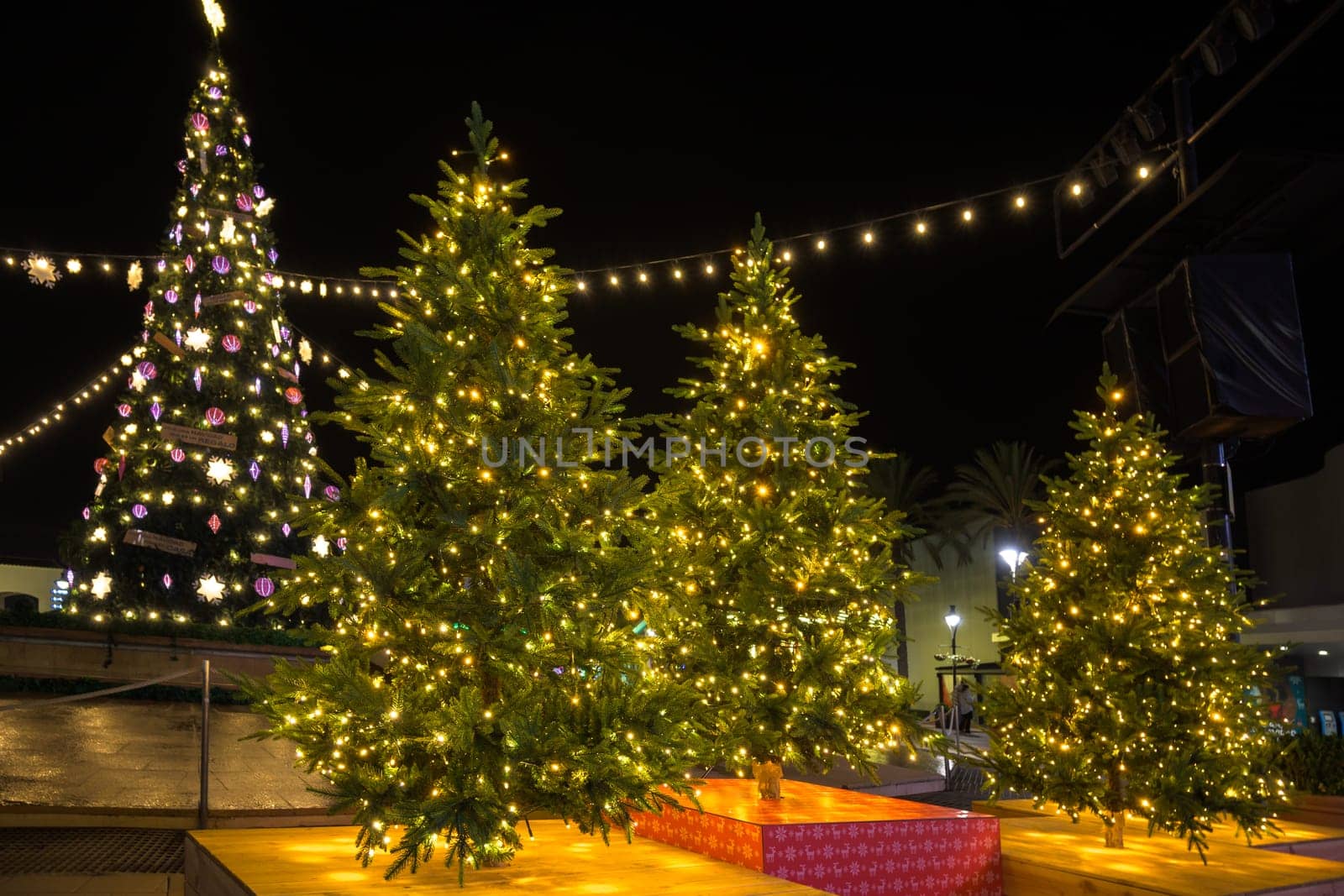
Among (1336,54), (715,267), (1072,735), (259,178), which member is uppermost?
(259,178)

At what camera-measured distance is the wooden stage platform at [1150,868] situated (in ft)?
20.2

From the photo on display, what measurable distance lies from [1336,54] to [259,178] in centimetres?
1854

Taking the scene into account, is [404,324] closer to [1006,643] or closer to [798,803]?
[798,803]

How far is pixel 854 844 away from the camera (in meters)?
6.36

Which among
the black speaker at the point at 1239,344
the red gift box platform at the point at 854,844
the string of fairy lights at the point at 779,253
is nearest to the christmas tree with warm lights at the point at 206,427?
the string of fairy lights at the point at 779,253

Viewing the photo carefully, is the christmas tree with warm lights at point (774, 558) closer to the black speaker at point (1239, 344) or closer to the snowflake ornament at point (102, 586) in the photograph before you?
the black speaker at point (1239, 344)

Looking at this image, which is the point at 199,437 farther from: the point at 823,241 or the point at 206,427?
the point at 823,241

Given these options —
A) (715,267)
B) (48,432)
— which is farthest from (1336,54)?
(48,432)

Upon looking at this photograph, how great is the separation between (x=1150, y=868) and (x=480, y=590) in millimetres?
4926

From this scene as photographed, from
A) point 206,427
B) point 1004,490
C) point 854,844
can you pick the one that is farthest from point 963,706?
point 854,844

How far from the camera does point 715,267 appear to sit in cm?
1323

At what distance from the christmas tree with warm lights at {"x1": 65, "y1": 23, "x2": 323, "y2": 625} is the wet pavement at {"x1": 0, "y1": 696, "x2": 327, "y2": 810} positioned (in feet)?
7.95

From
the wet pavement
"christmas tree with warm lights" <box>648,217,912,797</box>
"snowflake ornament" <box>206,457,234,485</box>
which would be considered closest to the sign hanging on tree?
"snowflake ornament" <box>206,457,234,485</box>

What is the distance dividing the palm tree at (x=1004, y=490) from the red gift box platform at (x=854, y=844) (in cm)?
A: 2294
